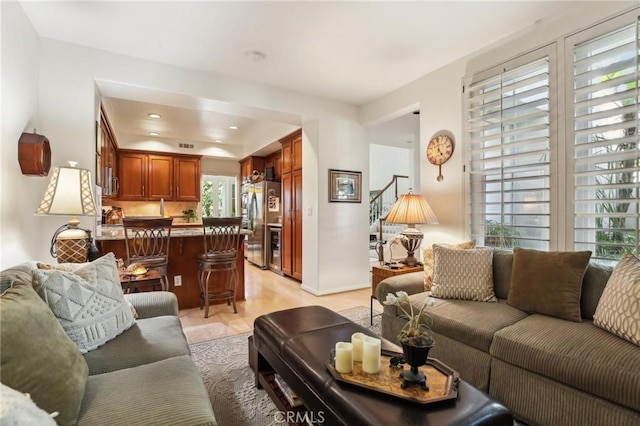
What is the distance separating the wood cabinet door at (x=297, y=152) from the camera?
16.3 feet

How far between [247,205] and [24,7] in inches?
183

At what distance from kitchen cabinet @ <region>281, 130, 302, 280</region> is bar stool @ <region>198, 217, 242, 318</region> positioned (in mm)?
1405

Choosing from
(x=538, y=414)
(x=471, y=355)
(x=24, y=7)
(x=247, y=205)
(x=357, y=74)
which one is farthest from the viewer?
(x=247, y=205)

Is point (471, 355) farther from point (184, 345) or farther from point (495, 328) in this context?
point (184, 345)

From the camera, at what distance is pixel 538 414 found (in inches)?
61.4

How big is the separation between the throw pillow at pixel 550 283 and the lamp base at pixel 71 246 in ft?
10.5

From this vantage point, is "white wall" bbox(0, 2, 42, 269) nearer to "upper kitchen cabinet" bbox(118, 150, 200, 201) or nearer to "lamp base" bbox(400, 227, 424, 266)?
"lamp base" bbox(400, 227, 424, 266)

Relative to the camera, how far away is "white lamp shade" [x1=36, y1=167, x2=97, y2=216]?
7.14ft

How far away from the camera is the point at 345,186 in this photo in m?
4.47

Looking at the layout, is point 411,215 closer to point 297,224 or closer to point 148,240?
point 297,224

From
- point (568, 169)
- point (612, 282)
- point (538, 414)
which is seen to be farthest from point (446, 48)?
point (538, 414)

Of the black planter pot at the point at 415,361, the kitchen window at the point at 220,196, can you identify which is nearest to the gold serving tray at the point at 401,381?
the black planter pot at the point at 415,361

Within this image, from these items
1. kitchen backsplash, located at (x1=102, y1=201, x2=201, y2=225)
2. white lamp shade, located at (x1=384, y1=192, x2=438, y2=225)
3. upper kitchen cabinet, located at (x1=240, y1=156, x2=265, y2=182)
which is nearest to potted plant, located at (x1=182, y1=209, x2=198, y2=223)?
kitchen backsplash, located at (x1=102, y1=201, x2=201, y2=225)

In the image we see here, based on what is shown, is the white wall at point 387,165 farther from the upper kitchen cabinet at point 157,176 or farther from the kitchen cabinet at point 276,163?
the upper kitchen cabinet at point 157,176
